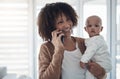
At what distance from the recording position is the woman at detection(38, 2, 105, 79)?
1.09 metres

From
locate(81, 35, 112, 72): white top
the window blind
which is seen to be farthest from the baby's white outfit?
the window blind

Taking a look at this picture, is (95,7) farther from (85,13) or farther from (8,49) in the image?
(8,49)

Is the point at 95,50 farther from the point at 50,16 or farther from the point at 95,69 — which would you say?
the point at 50,16

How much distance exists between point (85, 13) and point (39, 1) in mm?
859

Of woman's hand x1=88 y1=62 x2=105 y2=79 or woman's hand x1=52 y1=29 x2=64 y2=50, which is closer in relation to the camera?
woman's hand x1=52 y1=29 x2=64 y2=50

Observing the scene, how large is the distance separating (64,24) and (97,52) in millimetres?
373

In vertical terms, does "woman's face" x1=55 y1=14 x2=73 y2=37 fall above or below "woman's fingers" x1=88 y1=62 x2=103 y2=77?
above

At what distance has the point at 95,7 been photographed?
139 inches

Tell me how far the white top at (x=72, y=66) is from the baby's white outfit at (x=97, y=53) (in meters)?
0.04

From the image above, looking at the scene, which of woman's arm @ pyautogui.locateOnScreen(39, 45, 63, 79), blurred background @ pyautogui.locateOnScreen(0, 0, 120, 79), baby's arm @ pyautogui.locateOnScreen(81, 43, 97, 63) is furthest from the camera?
blurred background @ pyautogui.locateOnScreen(0, 0, 120, 79)

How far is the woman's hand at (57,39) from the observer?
110 centimetres

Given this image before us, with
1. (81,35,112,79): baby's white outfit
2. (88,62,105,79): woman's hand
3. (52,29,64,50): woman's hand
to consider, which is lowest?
(88,62,105,79): woman's hand

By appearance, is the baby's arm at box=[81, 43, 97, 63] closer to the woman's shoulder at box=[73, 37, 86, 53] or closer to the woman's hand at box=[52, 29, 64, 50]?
the woman's shoulder at box=[73, 37, 86, 53]

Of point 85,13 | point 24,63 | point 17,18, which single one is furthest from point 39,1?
point 24,63
